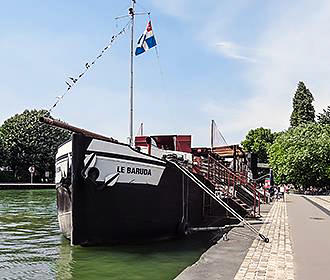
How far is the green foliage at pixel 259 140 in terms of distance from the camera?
285 feet

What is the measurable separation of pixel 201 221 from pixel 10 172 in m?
52.4

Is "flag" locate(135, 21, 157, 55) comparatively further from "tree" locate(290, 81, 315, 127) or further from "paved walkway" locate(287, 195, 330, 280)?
"tree" locate(290, 81, 315, 127)

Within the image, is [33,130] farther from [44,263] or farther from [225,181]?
[44,263]

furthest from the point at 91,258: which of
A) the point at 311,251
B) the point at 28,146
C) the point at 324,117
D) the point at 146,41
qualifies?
the point at 324,117

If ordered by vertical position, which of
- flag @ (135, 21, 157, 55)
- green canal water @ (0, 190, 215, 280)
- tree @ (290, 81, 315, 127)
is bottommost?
green canal water @ (0, 190, 215, 280)

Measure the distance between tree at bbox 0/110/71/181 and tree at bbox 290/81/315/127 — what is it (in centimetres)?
3643

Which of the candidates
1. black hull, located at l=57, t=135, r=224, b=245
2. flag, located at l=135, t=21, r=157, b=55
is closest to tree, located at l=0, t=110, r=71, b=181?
flag, located at l=135, t=21, r=157, b=55

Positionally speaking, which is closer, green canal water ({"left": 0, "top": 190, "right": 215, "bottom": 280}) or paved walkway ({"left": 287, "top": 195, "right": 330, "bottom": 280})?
paved walkway ({"left": 287, "top": 195, "right": 330, "bottom": 280})

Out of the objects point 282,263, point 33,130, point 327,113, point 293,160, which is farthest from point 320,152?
point 282,263

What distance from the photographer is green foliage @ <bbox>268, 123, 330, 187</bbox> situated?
5534 cm

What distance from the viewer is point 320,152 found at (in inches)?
2168

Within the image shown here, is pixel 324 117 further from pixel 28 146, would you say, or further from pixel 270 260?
pixel 270 260

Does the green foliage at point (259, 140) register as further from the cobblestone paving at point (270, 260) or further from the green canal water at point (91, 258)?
the cobblestone paving at point (270, 260)

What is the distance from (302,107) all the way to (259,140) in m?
14.1
